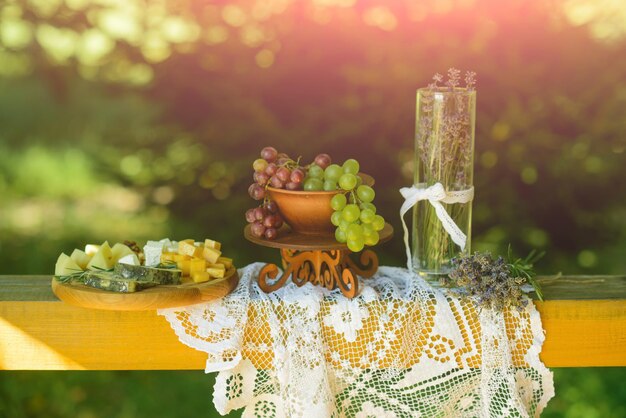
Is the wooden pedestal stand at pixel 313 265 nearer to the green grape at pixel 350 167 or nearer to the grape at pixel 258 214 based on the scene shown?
the grape at pixel 258 214

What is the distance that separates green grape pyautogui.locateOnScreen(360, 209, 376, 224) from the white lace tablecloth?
0.19m

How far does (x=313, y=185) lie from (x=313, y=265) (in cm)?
22

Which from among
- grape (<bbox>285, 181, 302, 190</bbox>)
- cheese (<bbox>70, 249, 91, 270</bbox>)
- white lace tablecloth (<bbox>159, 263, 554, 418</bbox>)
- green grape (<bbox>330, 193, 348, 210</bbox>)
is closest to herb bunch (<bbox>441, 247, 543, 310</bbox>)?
A: white lace tablecloth (<bbox>159, 263, 554, 418</bbox>)

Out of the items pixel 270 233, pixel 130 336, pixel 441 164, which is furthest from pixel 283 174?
pixel 130 336

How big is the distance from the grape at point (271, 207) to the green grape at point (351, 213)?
0.19 meters

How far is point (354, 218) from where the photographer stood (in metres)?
1.88

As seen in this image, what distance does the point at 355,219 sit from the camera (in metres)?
1.89

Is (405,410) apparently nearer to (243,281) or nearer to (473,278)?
(473,278)

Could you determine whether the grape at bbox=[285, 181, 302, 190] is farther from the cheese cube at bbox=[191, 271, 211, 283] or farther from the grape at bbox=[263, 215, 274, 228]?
the cheese cube at bbox=[191, 271, 211, 283]

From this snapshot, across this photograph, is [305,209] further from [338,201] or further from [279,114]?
[279,114]

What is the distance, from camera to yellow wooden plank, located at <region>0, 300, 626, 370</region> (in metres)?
1.93

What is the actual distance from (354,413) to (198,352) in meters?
0.39

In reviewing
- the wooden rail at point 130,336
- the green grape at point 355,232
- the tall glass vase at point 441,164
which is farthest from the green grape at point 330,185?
the wooden rail at point 130,336

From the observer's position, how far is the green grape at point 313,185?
193 cm
